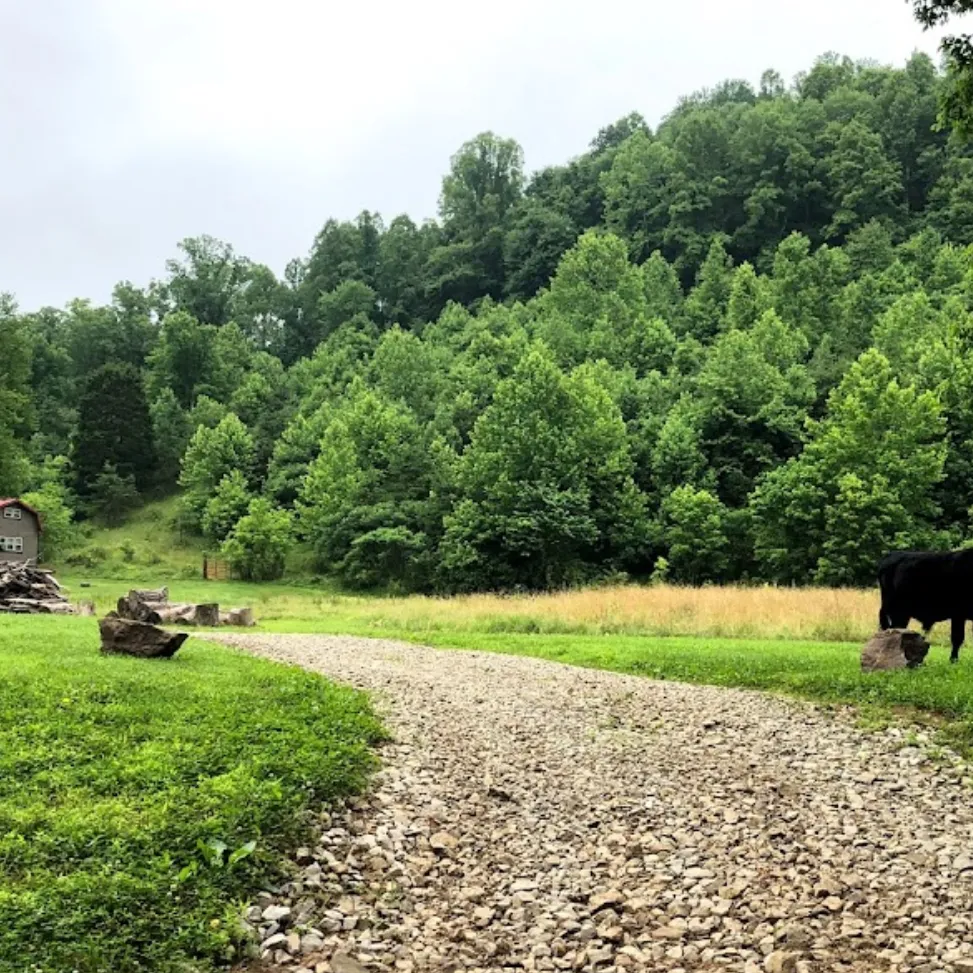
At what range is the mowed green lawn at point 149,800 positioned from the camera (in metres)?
5.23

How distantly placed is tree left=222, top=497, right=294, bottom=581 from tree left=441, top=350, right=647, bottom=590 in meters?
12.4

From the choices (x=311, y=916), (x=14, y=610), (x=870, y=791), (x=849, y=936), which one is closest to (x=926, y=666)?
(x=870, y=791)

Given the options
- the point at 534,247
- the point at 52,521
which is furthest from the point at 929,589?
the point at 534,247

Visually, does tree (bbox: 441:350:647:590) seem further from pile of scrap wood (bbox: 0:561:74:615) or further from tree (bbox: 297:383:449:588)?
pile of scrap wood (bbox: 0:561:74:615)

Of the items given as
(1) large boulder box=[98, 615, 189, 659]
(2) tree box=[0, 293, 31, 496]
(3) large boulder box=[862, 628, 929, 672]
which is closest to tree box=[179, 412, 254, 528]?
(2) tree box=[0, 293, 31, 496]

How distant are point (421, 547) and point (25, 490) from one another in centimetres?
3725

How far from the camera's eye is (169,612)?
83.4 ft

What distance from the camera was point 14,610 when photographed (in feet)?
83.1

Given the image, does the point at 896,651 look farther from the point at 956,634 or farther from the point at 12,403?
the point at 12,403

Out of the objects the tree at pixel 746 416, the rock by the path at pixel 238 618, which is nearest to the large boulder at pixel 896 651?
the rock by the path at pixel 238 618

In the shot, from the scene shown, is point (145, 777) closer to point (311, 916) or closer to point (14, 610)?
point (311, 916)

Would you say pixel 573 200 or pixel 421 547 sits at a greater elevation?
pixel 573 200

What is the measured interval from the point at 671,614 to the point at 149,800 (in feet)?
62.0

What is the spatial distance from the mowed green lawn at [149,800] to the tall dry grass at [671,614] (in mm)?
13031
